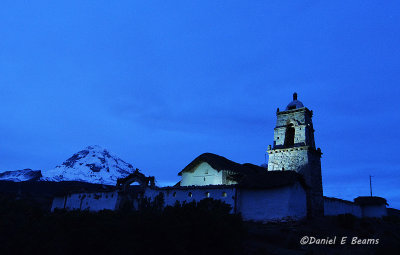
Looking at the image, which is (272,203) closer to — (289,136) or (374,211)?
(289,136)

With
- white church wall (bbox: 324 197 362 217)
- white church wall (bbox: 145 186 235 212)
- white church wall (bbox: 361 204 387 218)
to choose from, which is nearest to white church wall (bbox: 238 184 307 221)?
white church wall (bbox: 145 186 235 212)

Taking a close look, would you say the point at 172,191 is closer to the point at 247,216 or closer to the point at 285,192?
the point at 247,216

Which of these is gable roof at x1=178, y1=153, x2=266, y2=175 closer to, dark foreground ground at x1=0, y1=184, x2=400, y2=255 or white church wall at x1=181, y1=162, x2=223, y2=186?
white church wall at x1=181, y1=162, x2=223, y2=186

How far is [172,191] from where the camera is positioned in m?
31.5

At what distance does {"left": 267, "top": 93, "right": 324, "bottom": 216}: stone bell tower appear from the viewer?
119ft

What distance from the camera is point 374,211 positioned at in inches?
1825

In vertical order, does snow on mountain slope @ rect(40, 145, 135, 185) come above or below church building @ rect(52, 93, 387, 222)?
above

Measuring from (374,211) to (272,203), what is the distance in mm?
27960

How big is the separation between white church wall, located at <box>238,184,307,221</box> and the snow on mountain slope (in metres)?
83.8

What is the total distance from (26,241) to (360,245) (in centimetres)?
2194

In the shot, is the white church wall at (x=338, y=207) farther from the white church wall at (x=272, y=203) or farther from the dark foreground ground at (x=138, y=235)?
the dark foreground ground at (x=138, y=235)

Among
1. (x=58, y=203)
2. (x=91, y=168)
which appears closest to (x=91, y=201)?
(x=58, y=203)

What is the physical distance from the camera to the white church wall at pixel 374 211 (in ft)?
151

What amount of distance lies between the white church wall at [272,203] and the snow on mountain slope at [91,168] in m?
83.8
